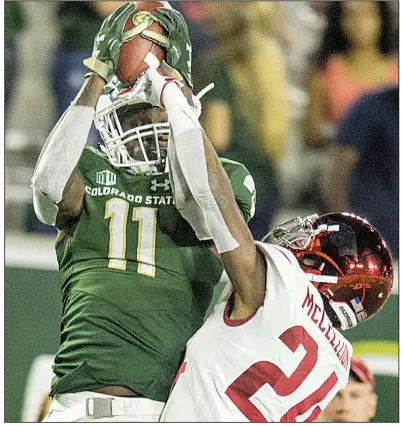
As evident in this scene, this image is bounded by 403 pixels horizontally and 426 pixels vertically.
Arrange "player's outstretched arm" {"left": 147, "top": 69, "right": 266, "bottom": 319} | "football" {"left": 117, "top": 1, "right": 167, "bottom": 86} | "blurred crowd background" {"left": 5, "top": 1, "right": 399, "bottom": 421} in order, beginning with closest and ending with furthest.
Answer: "player's outstretched arm" {"left": 147, "top": 69, "right": 266, "bottom": 319} < "football" {"left": 117, "top": 1, "right": 167, "bottom": 86} < "blurred crowd background" {"left": 5, "top": 1, "right": 399, "bottom": 421}

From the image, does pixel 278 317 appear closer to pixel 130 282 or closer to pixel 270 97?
pixel 130 282

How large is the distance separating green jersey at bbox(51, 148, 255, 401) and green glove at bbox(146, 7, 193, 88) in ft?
0.70

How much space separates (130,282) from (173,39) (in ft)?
1.52

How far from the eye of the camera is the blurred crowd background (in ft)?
7.79

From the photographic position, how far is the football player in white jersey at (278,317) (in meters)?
1.54

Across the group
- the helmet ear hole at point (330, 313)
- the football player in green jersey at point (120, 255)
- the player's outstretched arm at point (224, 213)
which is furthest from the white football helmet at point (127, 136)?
the helmet ear hole at point (330, 313)

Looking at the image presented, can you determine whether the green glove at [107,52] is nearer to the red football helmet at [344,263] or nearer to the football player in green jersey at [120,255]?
the football player in green jersey at [120,255]

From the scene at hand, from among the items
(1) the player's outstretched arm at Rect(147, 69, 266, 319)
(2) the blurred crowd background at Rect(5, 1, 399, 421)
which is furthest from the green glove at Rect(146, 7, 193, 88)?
(2) the blurred crowd background at Rect(5, 1, 399, 421)

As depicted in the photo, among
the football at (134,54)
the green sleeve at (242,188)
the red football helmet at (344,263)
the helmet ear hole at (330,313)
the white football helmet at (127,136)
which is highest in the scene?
the football at (134,54)

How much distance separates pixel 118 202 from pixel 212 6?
0.96 m

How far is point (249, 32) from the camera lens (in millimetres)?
2547

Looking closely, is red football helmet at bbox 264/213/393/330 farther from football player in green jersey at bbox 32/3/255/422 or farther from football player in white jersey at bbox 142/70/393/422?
football player in green jersey at bbox 32/3/255/422

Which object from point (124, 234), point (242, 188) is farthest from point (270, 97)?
point (124, 234)

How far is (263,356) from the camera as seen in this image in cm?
157
